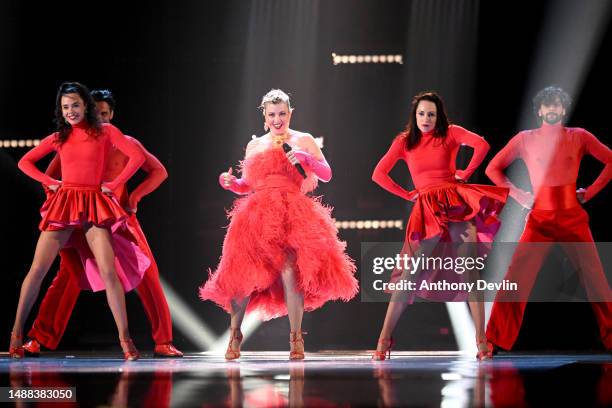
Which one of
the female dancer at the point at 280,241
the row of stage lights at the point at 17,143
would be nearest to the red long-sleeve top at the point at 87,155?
the female dancer at the point at 280,241

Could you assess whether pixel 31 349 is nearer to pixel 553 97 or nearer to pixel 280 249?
pixel 280 249

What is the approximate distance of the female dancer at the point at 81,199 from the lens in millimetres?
5516

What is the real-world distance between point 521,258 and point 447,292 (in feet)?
1.75

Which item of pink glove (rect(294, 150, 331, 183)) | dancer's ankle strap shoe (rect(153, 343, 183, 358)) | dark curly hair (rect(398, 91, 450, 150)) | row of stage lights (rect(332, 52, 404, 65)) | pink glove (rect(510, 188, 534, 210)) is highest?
row of stage lights (rect(332, 52, 404, 65))

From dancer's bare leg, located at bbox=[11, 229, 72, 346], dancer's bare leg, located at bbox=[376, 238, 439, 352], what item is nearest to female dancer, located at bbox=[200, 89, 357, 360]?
dancer's bare leg, located at bbox=[376, 238, 439, 352]

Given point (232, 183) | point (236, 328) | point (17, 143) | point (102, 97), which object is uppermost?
point (102, 97)

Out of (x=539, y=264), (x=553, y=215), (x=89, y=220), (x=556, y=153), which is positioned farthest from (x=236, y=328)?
(x=556, y=153)

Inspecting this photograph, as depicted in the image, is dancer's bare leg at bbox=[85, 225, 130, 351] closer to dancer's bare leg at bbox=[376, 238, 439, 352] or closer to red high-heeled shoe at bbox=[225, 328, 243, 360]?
red high-heeled shoe at bbox=[225, 328, 243, 360]

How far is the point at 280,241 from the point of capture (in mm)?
5496

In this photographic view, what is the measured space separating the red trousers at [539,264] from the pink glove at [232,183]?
1658mm

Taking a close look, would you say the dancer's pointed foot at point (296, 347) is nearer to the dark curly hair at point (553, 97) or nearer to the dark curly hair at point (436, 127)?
the dark curly hair at point (436, 127)

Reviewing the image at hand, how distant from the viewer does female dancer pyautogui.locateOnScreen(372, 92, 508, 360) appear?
5.49 m

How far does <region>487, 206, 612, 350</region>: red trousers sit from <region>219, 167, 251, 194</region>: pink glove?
1.66 meters

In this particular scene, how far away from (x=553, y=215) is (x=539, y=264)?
0.31 meters
